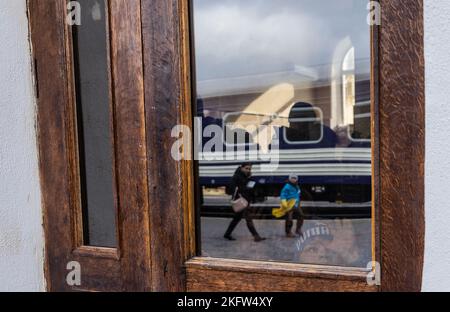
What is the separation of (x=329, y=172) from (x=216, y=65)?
2.18 meters

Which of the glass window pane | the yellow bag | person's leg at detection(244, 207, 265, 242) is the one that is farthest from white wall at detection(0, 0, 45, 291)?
the yellow bag

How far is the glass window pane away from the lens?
132cm

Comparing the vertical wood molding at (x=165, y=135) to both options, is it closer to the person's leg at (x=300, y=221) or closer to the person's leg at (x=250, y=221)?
the person's leg at (x=250, y=221)

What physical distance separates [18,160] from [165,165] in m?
0.63

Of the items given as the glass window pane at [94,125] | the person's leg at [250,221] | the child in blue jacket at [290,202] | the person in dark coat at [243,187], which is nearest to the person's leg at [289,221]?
the child in blue jacket at [290,202]

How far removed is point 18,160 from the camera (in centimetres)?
141

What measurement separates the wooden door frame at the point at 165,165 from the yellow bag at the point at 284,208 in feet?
10.9

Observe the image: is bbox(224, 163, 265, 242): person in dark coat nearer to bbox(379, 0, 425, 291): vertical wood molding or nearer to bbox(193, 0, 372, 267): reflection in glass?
bbox(193, 0, 372, 267): reflection in glass

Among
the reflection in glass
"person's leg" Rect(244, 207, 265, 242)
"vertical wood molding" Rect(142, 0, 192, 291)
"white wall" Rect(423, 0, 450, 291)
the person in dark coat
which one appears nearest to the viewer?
"white wall" Rect(423, 0, 450, 291)

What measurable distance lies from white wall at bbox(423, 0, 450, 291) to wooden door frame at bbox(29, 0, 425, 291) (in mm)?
19

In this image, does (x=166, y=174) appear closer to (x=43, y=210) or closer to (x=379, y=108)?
(x=43, y=210)

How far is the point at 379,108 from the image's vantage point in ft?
3.16

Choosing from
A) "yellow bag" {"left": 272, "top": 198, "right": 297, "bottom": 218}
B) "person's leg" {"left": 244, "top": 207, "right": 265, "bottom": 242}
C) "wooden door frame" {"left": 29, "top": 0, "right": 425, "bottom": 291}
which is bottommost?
"person's leg" {"left": 244, "top": 207, "right": 265, "bottom": 242}

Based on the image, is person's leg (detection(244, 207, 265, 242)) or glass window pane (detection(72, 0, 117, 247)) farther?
person's leg (detection(244, 207, 265, 242))
